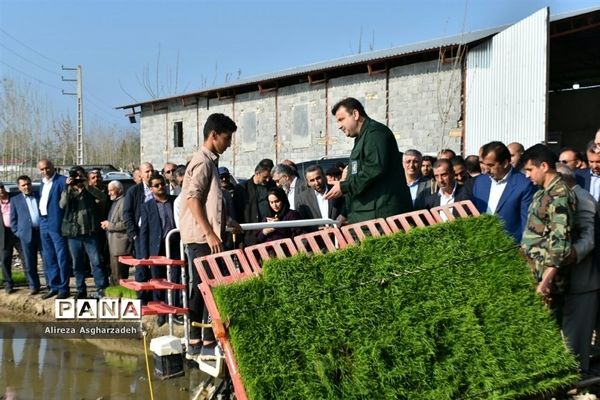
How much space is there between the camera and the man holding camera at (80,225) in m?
7.77

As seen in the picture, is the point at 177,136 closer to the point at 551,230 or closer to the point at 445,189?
the point at 445,189

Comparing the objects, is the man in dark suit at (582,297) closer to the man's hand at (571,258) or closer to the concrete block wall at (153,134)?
the man's hand at (571,258)

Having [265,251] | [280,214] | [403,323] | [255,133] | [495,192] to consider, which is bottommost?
[403,323]

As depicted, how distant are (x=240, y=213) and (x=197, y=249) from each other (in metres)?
2.29

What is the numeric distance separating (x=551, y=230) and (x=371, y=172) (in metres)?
1.21

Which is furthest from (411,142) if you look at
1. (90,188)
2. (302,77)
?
(90,188)

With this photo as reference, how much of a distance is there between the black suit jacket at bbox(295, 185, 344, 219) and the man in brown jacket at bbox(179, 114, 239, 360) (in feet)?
5.49

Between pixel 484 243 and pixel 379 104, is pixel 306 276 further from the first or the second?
A: pixel 379 104

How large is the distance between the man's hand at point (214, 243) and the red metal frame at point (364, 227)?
885 millimetres

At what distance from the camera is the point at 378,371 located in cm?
325

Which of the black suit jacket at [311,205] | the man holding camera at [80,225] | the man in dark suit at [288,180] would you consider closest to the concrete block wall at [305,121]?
the man holding camera at [80,225]

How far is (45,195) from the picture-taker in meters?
8.16

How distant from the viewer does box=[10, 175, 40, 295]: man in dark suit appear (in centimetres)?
848

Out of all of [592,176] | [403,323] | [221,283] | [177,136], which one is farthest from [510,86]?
[177,136]
